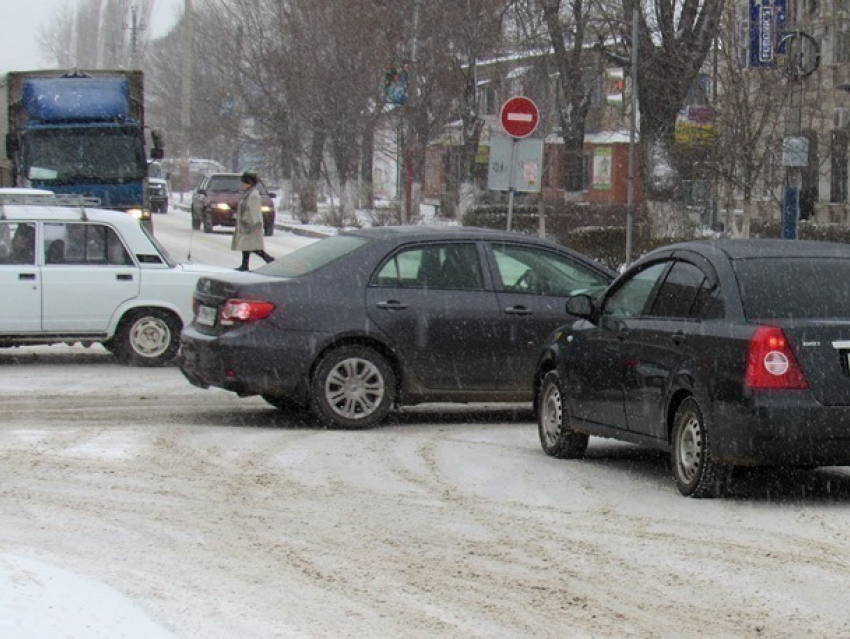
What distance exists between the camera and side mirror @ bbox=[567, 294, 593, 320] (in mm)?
10516

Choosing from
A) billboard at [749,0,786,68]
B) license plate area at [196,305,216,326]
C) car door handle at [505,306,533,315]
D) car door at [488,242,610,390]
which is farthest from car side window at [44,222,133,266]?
billboard at [749,0,786,68]

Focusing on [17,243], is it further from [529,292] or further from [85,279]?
[529,292]

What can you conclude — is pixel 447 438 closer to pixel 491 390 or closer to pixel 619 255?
pixel 491 390

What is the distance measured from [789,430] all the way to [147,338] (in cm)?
903

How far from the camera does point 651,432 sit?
9.73 meters

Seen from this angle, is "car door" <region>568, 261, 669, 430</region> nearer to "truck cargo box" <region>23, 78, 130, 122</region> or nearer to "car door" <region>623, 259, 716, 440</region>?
"car door" <region>623, 259, 716, 440</region>

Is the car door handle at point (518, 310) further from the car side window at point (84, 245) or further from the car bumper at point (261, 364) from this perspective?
the car side window at point (84, 245)

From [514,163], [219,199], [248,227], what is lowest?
[248,227]

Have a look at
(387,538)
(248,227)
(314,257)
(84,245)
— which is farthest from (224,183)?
→ (387,538)

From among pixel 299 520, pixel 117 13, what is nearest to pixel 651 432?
pixel 299 520

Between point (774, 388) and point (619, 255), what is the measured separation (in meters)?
23.7

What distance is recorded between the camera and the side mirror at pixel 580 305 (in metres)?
10.5

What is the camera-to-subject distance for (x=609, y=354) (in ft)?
33.7

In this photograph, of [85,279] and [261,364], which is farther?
[85,279]
